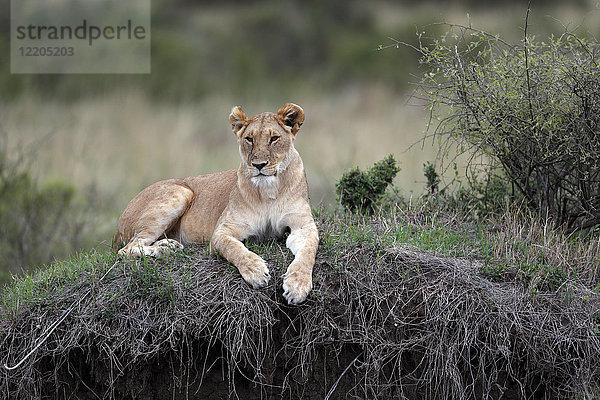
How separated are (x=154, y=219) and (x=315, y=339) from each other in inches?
72.1

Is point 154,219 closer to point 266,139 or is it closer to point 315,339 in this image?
point 266,139

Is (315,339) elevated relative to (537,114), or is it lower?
lower

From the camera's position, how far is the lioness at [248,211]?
5.57 meters

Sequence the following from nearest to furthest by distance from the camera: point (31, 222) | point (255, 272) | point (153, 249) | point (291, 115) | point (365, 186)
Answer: point (255, 272) → point (291, 115) → point (153, 249) → point (365, 186) → point (31, 222)

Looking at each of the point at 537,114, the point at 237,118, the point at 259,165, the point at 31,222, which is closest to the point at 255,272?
the point at 259,165

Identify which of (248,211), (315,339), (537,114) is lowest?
(315,339)

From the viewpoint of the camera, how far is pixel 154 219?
251 inches

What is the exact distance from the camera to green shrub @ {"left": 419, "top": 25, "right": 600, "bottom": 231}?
6422mm

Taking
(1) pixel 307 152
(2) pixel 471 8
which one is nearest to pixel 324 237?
(1) pixel 307 152

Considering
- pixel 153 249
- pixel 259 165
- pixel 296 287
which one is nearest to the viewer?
pixel 296 287

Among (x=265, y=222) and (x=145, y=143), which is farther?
(x=145, y=143)

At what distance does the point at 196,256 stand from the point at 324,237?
1.05m

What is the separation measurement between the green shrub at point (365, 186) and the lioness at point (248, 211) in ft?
4.63

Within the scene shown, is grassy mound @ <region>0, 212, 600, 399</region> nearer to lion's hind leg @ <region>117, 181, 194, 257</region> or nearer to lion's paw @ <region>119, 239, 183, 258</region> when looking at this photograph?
lion's paw @ <region>119, 239, 183, 258</region>
